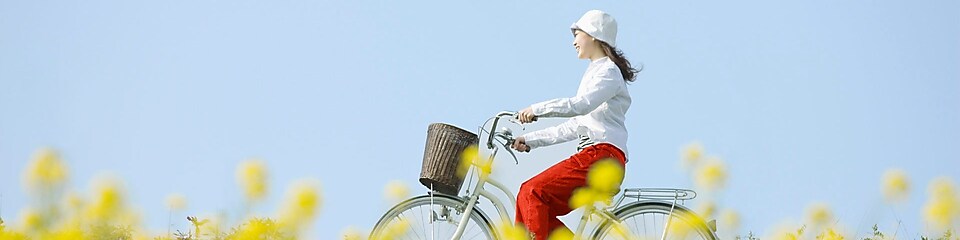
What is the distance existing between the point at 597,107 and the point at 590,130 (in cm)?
13

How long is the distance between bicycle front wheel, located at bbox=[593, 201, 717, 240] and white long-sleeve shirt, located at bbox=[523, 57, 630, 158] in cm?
Answer: 29

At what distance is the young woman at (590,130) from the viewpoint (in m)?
4.90

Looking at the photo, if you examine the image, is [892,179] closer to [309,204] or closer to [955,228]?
[955,228]

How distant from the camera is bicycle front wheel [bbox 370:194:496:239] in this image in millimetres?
5148

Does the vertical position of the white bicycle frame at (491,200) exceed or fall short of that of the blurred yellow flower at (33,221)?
it exceeds it

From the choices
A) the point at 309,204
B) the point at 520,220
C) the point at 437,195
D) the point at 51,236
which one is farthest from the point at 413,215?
the point at 51,236

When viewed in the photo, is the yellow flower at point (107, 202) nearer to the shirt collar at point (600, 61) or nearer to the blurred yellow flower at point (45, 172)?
the blurred yellow flower at point (45, 172)

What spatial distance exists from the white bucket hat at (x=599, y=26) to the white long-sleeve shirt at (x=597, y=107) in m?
0.09

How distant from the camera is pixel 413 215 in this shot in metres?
5.18

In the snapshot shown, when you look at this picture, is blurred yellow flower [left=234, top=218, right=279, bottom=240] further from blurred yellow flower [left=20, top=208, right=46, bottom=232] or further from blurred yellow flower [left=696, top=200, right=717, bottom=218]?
blurred yellow flower [left=696, top=200, right=717, bottom=218]

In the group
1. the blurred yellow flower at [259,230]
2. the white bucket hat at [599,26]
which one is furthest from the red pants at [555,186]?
the blurred yellow flower at [259,230]

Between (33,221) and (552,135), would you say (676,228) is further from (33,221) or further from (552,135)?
(33,221)

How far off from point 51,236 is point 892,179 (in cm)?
387

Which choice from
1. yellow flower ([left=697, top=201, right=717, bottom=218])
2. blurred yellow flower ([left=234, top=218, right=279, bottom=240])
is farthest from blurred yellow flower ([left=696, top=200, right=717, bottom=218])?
blurred yellow flower ([left=234, top=218, right=279, bottom=240])
